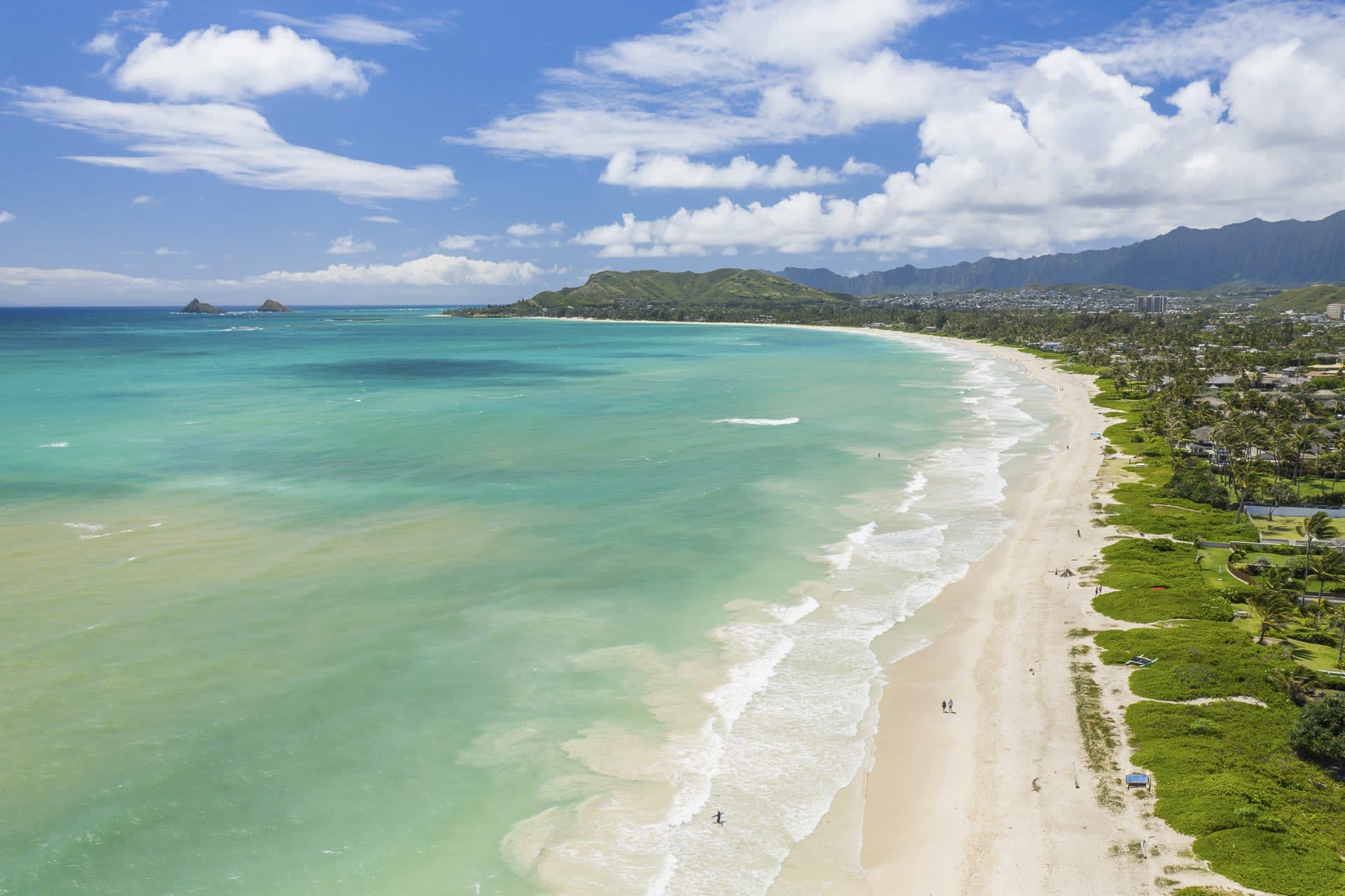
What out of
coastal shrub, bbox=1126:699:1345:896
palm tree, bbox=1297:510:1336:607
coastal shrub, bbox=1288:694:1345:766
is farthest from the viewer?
palm tree, bbox=1297:510:1336:607

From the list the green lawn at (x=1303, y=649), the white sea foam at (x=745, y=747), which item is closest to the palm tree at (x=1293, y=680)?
the green lawn at (x=1303, y=649)

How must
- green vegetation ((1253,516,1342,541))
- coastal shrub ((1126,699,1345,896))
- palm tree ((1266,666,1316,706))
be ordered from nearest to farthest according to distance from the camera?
1. coastal shrub ((1126,699,1345,896))
2. palm tree ((1266,666,1316,706))
3. green vegetation ((1253,516,1342,541))

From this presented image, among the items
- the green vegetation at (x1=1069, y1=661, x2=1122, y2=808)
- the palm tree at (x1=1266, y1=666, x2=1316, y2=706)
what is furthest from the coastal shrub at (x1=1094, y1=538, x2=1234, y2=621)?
the green vegetation at (x1=1069, y1=661, x2=1122, y2=808)

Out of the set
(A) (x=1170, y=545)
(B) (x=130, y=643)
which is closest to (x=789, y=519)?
(A) (x=1170, y=545)

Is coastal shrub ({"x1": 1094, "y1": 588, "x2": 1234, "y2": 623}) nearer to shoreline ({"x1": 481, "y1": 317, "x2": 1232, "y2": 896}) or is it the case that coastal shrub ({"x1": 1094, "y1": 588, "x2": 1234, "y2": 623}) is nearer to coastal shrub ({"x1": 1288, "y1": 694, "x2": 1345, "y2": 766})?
shoreline ({"x1": 481, "y1": 317, "x2": 1232, "y2": 896})

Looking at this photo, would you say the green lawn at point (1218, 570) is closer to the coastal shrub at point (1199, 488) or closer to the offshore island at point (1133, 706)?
the offshore island at point (1133, 706)

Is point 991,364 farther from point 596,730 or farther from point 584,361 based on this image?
point 596,730

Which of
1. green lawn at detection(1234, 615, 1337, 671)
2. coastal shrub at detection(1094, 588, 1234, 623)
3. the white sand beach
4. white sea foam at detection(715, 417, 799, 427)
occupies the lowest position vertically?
the white sand beach

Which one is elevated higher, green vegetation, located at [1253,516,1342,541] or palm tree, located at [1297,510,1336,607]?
palm tree, located at [1297,510,1336,607]
